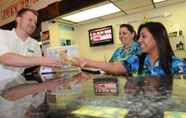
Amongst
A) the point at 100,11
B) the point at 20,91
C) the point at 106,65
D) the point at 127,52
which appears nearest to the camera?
the point at 20,91

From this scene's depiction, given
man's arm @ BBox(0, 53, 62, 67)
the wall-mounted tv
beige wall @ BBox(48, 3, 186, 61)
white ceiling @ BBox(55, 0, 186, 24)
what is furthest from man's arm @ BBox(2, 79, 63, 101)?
the wall-mounted tv

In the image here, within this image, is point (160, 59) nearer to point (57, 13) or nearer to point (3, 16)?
point (57, 13)

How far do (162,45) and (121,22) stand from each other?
4.38 meters

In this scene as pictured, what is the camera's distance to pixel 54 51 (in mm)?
2164

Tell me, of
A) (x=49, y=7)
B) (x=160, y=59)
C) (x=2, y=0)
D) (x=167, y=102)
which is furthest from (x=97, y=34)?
(x=167, y=102)

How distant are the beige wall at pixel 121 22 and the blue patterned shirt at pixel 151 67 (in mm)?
3607

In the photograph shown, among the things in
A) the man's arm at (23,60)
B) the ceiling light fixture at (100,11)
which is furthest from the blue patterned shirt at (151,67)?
the ceiling light fixture at (100,11)

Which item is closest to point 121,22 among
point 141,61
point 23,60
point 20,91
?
point 141,61

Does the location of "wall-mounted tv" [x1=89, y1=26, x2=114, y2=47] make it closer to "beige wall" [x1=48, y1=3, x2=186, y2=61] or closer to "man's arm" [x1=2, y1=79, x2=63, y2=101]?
"beige wall" [x1=48, y1=3, x2=186, y2=61]

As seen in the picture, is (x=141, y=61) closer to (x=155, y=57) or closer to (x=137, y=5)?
(x=155, y=57)

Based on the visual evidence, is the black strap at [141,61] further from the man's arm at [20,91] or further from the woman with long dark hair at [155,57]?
the man's arm at [20,91]

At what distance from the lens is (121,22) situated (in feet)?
19.6

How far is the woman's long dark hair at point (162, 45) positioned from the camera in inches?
63.4

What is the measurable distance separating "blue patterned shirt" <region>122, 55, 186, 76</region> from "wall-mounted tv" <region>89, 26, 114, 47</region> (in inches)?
161
